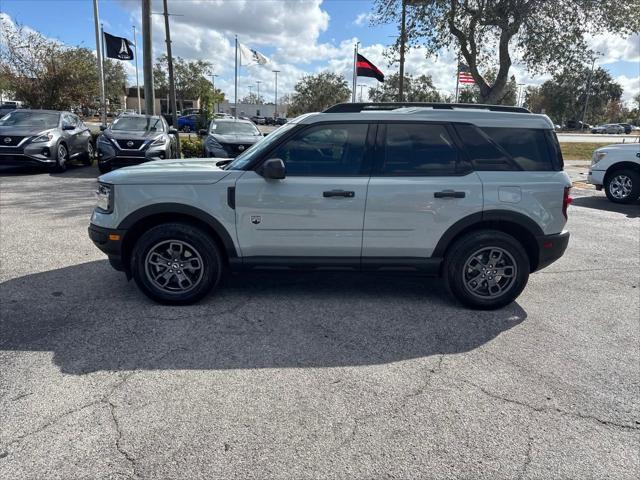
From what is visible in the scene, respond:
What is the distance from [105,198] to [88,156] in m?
11.4

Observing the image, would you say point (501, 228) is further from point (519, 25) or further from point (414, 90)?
point (414, 90)

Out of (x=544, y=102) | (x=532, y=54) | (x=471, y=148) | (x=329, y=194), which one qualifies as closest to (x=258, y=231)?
(x=329, y=194)

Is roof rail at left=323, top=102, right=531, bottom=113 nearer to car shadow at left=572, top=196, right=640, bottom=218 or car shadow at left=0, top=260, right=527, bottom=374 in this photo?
Result: car shadow at left=0, top=260, right=527, bottom=374

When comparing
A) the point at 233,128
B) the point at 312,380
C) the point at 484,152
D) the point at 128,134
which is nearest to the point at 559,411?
the point at 312,380

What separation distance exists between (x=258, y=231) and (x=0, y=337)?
2.16 m

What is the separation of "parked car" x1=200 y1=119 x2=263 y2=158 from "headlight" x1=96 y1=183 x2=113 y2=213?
7848 millimetres

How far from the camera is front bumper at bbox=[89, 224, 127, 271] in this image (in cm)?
423

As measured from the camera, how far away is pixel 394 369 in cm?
339

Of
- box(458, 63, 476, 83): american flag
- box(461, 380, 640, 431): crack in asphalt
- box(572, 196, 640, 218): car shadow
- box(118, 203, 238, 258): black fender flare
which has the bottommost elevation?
box(461, 380, 640, 431): crack in asphalt

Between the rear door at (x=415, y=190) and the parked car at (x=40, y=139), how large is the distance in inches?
423

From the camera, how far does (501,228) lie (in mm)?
4512

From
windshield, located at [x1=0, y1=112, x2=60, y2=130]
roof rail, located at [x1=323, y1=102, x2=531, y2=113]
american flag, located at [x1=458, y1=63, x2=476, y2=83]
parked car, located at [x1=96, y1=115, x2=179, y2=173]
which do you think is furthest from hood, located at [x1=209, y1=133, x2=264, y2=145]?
american flag, located at [x1=458, y1=63, x2=476, y2=83]

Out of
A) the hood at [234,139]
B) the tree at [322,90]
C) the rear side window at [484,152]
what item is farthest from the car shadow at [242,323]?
the tree at [322,90]

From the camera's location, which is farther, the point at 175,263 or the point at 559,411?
the point at 175,263
